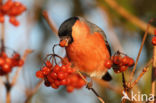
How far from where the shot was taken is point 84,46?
2.77 metres

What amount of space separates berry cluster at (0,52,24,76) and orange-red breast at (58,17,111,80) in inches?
26.5

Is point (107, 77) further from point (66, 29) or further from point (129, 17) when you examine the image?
point (66, 29)

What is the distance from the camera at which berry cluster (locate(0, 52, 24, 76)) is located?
1896mm

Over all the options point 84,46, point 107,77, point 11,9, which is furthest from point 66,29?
point 107,77

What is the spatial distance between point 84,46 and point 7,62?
3.42 feet

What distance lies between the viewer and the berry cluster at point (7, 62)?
1896 millimetres

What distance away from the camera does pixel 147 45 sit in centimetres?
353

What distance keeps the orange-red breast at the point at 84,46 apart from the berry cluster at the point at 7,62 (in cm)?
67

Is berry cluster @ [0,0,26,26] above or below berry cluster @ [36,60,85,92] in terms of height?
above

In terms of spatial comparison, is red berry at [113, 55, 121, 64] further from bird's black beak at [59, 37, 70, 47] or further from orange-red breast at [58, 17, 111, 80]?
orange-red breast at [58, 17, 111, 80]

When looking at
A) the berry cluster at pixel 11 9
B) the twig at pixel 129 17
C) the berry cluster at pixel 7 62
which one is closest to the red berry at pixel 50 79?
the berry cluster at pixel 7 62

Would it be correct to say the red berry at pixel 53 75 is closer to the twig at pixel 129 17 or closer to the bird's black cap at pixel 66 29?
the bird's black cap at pixel 66 29

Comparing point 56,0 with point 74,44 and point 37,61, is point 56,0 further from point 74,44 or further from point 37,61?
point 74,44

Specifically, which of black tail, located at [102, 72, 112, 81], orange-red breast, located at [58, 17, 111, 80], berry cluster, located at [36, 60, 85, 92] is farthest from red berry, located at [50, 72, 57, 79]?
black tail, located at [102, 72, 112, 81]
